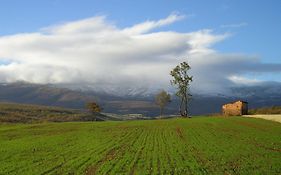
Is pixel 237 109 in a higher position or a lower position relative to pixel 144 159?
higher

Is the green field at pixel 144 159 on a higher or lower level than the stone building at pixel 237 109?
lower

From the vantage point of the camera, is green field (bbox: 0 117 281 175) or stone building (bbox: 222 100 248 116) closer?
green field (bbox: 0 117 281 175)

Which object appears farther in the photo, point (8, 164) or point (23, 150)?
point (23, 150)

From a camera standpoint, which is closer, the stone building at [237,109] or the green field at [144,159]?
the green field at [144,159]

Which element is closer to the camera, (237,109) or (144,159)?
(144,159)

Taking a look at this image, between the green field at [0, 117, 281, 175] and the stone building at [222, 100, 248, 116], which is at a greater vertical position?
the stone building at [222, 100, 248, 116]

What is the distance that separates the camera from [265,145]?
6206cm

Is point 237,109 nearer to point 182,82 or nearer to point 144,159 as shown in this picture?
point 182,82

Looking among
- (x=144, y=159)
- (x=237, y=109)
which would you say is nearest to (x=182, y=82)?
(x=237, y=109)

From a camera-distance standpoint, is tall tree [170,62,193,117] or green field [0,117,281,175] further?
tall tree [170,62,193,117]

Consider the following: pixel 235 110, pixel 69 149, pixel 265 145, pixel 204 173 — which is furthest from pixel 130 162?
pixel 235 110

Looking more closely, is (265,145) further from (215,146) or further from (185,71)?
(185,71)

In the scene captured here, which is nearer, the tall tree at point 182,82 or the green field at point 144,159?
the green field at point 144,159

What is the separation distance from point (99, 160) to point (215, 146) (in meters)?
20.4
